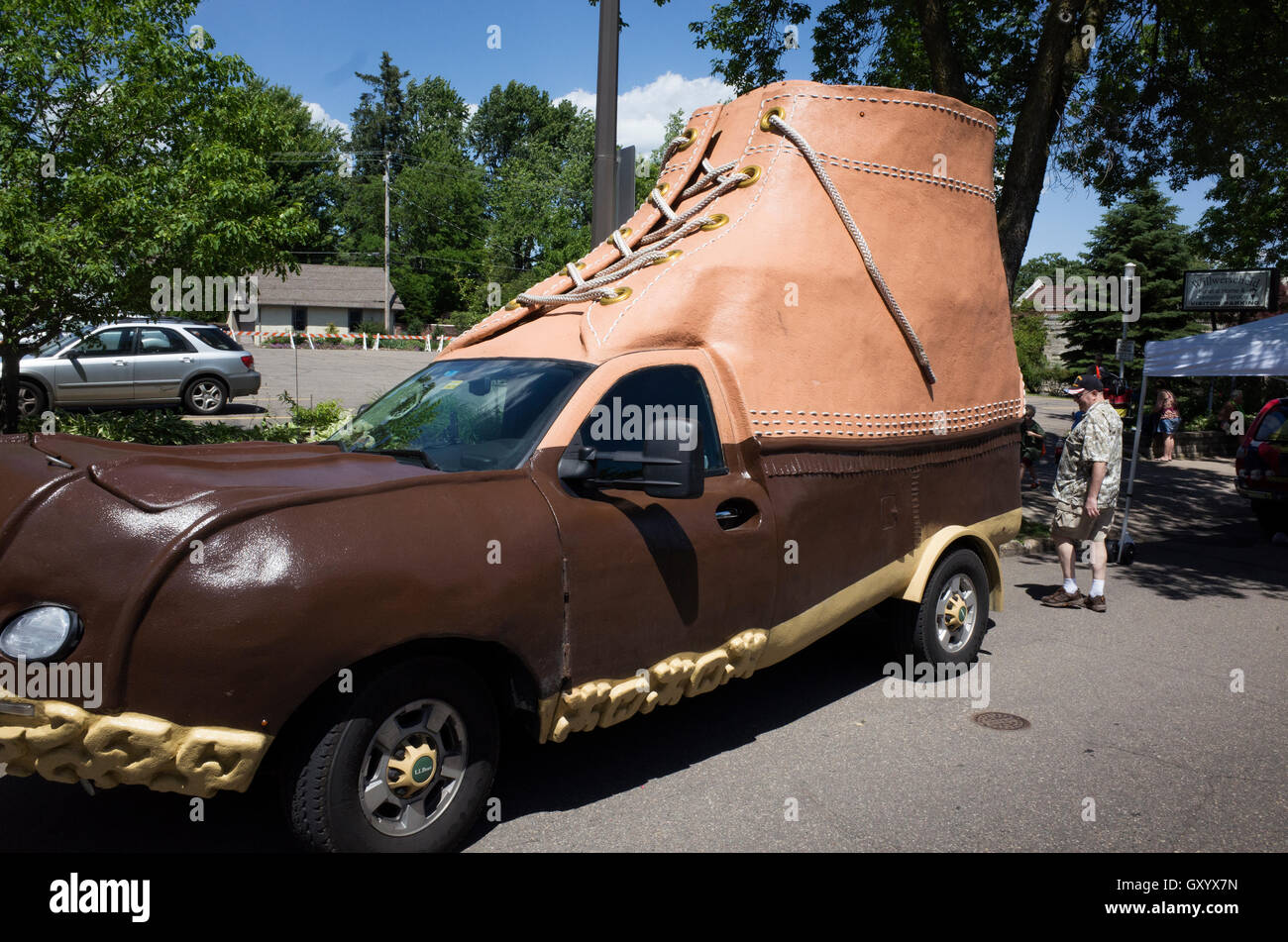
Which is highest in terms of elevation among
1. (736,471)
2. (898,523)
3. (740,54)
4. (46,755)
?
(740,54)

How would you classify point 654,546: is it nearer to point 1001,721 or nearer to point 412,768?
point 412,768

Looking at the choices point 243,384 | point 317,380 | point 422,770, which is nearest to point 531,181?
point 317,380

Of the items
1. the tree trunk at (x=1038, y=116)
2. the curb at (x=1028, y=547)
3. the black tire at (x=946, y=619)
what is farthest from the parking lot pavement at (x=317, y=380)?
the black tire at (x=946, y=619)

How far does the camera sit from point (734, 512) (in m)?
4.33

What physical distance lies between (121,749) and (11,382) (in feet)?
26.8

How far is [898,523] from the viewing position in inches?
208

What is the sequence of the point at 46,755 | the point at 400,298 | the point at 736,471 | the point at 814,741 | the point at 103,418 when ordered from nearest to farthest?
the point at 46,755, the point at 736,471, the point at 814,741, the point at 103,418, the point at 400,298

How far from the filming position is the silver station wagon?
52.5ft


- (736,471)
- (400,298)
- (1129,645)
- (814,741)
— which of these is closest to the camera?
(736,471)

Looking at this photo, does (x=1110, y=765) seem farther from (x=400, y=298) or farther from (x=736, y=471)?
(x=400, y=298)

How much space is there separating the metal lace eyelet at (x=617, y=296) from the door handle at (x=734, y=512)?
1.07 meters

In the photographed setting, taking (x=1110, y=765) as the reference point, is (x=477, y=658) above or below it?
above
